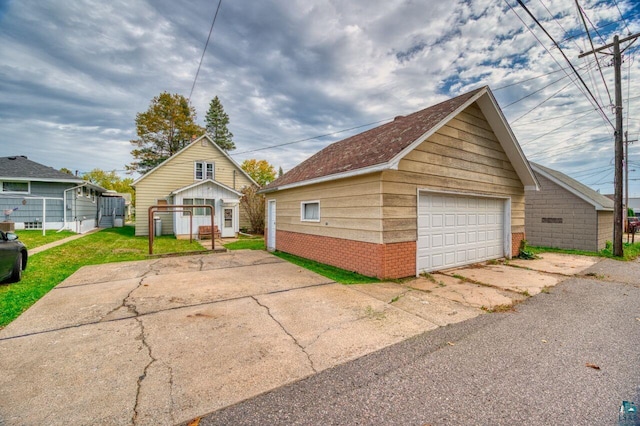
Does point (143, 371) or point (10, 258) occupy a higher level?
point (10, 258)

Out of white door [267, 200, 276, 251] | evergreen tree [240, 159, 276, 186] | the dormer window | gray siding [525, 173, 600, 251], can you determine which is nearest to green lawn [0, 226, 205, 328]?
white door [267, 200, 276, 251]

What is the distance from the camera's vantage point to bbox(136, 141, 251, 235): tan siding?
18.2 meters

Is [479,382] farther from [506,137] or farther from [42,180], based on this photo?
[42,180]

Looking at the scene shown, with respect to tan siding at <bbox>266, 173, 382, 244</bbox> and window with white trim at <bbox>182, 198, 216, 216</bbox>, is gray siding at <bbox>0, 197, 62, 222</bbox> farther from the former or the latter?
tan siding at <bbox>266, 173, 382, 244</bbox>

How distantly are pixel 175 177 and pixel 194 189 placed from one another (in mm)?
3496

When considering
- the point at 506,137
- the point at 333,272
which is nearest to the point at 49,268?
the point at 333,272

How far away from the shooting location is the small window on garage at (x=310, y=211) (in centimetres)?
922

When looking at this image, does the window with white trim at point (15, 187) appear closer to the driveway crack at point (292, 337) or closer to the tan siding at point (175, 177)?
the tan siding at point (175, 177)

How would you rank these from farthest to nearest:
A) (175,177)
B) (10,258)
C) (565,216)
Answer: (175,177)
(565,216)
(10,258)

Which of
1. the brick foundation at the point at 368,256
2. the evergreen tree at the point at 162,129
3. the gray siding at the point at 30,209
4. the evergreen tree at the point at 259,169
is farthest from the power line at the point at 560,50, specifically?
the evergreen tree at the point at 259,169

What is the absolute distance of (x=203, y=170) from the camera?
66.4 feet

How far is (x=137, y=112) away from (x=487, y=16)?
109 feet

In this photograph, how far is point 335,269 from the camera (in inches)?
317

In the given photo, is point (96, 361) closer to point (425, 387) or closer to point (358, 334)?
point (358, 334)
